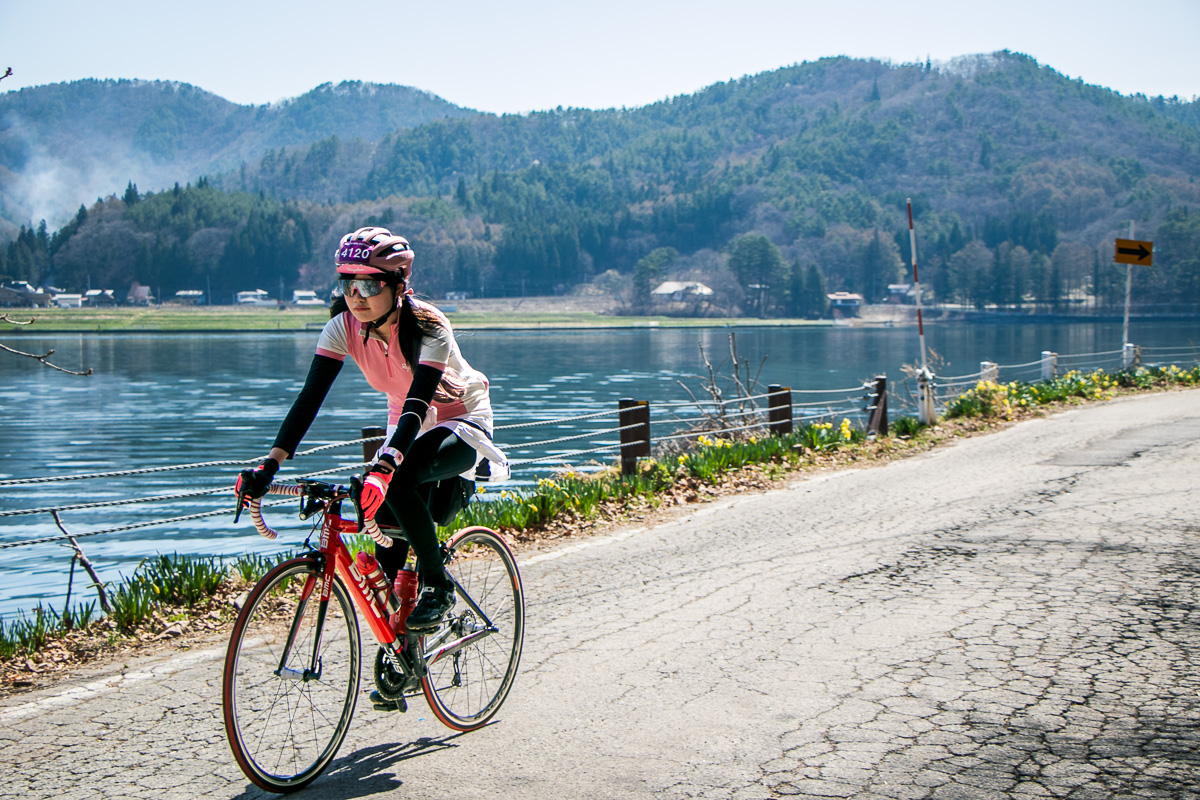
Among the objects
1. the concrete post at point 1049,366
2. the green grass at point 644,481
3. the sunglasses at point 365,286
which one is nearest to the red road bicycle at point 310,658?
the sunglasses at point 365,286

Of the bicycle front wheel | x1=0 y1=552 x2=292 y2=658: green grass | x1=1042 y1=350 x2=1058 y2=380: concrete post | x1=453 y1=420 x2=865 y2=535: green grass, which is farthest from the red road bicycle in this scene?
x1=1042 y1=350 x2=1058 y2=380: concrete post

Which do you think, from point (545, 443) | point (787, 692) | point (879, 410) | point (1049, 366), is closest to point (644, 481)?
point (545, 443)

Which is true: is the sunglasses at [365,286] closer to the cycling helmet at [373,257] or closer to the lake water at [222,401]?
the cycling helmet at [373,257]

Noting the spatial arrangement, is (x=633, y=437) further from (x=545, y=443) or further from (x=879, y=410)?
(x=879, y=410)

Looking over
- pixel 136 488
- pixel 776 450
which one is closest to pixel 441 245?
pixel 136 488

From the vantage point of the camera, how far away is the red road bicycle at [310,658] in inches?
131

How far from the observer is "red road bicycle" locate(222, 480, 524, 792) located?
3316mm

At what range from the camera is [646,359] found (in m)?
73.6

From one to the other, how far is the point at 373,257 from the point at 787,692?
101 inches

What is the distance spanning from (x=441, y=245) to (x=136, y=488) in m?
155

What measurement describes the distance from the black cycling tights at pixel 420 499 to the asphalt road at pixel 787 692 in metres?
0.75

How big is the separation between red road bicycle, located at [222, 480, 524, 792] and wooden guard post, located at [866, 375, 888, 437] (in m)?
12.2

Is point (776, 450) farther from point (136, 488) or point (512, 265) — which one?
point (512, 265)

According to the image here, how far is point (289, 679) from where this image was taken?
3502mm
